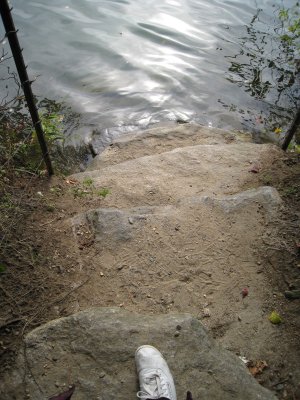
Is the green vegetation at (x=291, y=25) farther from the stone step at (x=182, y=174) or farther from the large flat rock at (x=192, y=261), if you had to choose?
the large flat rock at (x=192, y=261)

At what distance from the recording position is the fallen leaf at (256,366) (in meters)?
2.50

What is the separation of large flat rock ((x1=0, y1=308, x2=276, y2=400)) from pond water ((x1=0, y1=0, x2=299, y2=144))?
436cm

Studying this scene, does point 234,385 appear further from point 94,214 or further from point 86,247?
point 94,214

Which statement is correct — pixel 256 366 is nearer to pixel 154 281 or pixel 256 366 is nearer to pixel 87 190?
pixel 154 281

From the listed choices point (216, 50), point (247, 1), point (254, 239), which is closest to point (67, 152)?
point (254, 239)

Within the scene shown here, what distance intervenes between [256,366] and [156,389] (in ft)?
2.75

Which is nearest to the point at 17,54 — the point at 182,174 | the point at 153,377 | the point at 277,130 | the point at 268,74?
the point at 182,174

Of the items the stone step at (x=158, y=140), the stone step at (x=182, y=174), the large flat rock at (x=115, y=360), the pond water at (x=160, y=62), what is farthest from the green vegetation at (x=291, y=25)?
the large flat rock at (x=115, y=360)

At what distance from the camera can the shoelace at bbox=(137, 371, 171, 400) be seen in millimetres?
2156

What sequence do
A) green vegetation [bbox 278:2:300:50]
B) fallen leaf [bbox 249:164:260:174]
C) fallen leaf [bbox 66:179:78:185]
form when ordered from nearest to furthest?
fallen leaf [bbox 66:179:78:185] < fallen leaf [bbox 249:164:260:174] < green vegetation [bbox 278:2:300:50]

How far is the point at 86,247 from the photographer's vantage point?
3.28 meters

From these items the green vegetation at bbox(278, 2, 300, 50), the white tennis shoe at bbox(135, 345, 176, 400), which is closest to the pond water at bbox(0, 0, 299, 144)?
the green vegetation at bbox(278, 2, 300, 50)

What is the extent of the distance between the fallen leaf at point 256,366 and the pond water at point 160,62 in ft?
15.3

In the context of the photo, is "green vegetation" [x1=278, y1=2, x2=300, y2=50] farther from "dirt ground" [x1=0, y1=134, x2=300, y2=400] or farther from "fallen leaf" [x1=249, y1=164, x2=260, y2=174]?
"dirt ground" [x1=0, y1=134, x2=300, y2=400]
